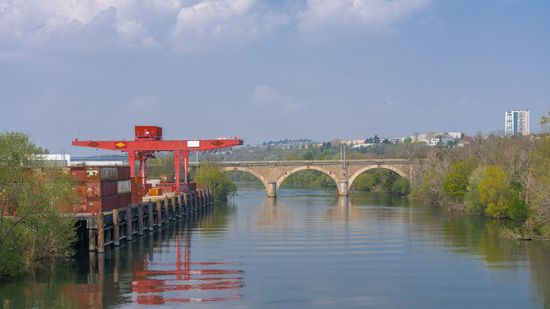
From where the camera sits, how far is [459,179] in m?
71.3

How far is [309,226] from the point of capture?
57.7m

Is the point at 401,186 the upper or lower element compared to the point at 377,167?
lower

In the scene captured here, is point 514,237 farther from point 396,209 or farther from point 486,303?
point 396,209

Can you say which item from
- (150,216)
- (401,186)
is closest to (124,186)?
(150,216)

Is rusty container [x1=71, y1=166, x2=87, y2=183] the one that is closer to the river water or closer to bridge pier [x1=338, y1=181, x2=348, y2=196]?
the river water

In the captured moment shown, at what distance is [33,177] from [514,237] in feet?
83.9

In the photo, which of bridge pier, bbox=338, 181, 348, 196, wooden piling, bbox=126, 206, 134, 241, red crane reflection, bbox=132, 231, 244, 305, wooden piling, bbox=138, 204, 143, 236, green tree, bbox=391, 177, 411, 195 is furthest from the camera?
bridge pier, bbox=338, 181, 348, 196

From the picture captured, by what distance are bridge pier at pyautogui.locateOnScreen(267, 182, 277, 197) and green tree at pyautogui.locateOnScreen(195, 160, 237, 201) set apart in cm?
549

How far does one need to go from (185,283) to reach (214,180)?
66.3 m

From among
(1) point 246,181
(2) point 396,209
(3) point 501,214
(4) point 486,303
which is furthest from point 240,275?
(1) point 246,181

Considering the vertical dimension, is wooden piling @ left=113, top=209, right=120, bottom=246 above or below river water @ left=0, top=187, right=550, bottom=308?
above

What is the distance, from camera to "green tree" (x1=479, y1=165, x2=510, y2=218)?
5900cm

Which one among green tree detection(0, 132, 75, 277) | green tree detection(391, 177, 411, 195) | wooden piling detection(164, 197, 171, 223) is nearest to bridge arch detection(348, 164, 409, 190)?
green tree detection(391, 177, 411, 195)

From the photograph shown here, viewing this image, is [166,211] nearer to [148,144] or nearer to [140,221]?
[148,144]
